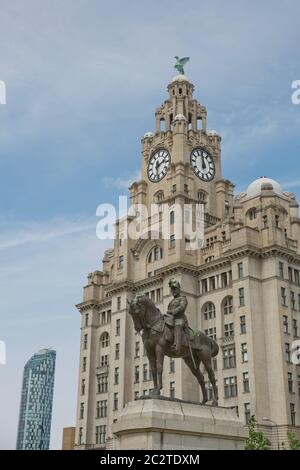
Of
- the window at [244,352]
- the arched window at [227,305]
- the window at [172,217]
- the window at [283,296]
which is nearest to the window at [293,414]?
the window at [244,352]

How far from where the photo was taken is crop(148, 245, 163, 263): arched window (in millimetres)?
92525

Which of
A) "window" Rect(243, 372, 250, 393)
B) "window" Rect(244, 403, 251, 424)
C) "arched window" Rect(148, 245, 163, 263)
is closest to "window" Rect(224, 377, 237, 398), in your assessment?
"window" Rect(243, 372, 250, 393)

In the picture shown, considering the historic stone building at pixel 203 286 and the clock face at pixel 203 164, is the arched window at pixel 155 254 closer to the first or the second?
the historic stone building at pixel 203 286

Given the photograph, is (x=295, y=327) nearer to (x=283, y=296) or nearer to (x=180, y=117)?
(x=283, y=296)

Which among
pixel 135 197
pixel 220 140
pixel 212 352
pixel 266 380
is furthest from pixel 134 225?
pixel 212 352

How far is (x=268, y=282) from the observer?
78312mm

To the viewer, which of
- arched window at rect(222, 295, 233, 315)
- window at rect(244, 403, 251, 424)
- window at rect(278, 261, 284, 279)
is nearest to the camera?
window at rect(244, 403, 251, 424)

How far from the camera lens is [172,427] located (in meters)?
25.5

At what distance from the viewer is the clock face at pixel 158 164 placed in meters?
98.8

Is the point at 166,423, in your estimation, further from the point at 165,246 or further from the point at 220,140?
the point at 220,140

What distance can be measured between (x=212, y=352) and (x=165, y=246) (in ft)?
192

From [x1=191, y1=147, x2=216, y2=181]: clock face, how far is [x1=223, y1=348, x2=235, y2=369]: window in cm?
3067

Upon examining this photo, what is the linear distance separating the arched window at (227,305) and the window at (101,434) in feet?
87.6

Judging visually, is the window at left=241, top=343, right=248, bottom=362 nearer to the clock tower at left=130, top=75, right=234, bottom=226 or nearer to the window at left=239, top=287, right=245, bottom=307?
the window at left=239, top=287, right=245, bottom=307
